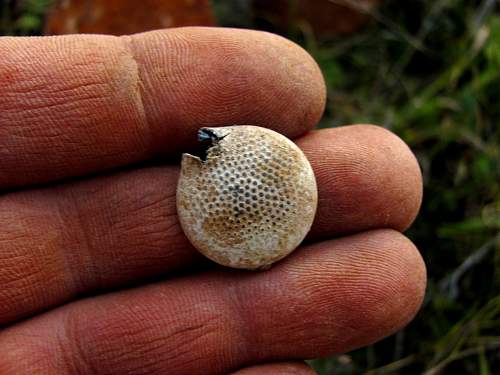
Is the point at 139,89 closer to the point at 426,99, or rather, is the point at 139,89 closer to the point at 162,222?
the point at 162,222

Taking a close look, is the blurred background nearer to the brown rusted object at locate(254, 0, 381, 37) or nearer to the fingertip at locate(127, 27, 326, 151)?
the brown rusted object at locate(254, 0, 381, 37)

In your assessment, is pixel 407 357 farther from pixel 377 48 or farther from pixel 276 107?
pixel 377 48

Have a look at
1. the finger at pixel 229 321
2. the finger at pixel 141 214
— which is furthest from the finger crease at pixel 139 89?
the finger at pixel 229 321

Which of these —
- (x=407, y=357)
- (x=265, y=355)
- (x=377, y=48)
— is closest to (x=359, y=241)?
(x=265, y=355)

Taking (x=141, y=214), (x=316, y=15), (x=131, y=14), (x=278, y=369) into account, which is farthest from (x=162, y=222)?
(x=316, y=15)

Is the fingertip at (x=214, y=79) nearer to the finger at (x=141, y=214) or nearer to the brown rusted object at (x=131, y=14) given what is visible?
the finger at (x=141, y=214)

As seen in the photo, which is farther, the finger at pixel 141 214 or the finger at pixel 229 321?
the finger at pixel 141 214
